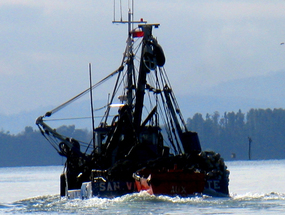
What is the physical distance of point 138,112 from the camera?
1902 inches

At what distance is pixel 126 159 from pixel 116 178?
3.21 metres

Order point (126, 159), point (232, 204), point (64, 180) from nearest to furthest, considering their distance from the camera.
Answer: point (232, 204) → point (126, 159) → point (64, 180)

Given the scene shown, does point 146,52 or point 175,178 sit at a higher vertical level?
point 146,52

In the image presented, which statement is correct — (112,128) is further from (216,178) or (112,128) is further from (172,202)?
(172,202)

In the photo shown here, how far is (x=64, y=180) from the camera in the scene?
173 feet

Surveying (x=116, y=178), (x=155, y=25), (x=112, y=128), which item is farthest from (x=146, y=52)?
(x=116, y=178)

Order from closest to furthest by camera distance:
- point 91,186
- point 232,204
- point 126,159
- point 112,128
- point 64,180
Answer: point 232,204 → point 91,186 → point 126,159 → point 112,128 → point 64,180

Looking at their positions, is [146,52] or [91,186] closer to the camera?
[91,186]

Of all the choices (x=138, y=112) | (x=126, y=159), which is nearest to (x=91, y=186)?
(x=126, y=159)

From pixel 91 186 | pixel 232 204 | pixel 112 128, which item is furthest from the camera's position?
pixel 112 128

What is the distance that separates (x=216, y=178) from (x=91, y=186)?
22.8 ft

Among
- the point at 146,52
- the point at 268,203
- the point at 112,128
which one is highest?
the point at 146,52

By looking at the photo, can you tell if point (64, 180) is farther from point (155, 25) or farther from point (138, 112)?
point (155, 25)

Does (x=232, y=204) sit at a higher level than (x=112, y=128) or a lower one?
lower
